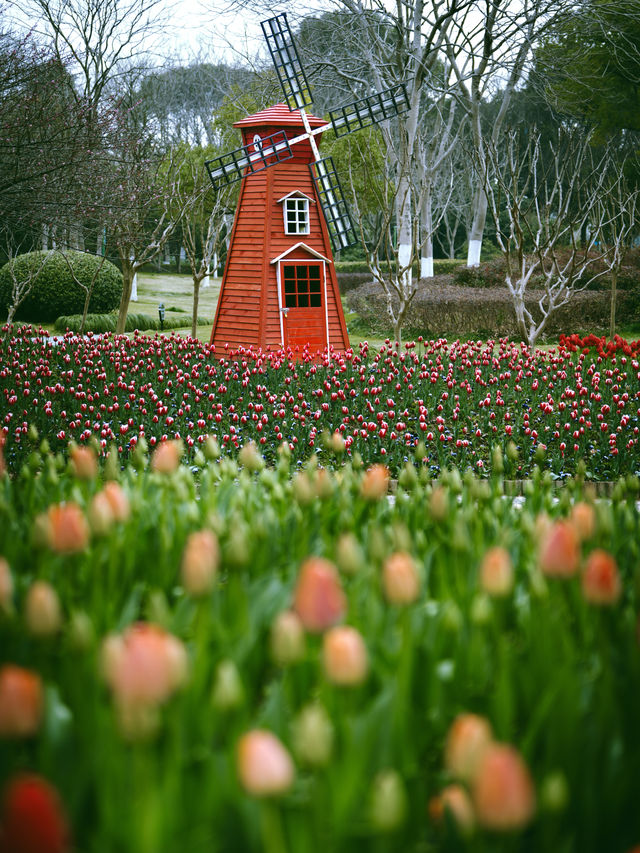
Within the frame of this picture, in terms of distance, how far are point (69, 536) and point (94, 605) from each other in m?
0.24

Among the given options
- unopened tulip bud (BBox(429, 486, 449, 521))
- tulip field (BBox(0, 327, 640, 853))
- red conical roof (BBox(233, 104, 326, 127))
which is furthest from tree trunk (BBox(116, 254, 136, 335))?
unopened tulip bud (BBox(429, 486, 449, 521))

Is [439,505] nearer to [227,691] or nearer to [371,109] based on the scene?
[227,691]

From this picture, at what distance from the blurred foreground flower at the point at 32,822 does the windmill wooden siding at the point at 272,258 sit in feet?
46.4

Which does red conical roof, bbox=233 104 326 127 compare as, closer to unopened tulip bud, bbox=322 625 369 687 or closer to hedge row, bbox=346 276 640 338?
hedge row, bbox=346 276 640 338

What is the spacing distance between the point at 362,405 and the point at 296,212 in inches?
281

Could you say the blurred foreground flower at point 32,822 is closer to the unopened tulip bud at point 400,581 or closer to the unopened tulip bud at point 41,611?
the unopened tulip bud at point 41,611

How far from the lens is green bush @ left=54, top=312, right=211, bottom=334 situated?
2255 cm

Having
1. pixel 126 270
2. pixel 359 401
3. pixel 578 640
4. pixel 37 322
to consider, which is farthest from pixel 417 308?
pixel 578 640

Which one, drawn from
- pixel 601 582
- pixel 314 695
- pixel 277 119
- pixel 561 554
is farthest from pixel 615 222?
pixel 314 695

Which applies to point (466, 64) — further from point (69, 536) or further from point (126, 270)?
point (69, 536)

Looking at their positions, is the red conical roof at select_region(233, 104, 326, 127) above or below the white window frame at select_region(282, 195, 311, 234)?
above

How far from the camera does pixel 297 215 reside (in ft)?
51.4

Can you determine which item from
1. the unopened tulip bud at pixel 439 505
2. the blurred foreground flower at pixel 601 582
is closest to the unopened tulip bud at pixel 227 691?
the blurred foreground flower at pixel 601 582

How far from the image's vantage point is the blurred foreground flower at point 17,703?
1.26 metres
